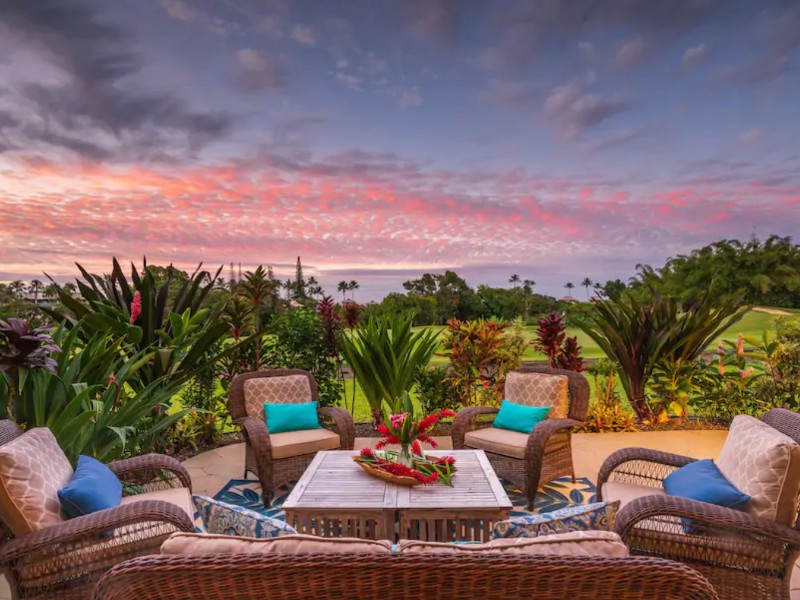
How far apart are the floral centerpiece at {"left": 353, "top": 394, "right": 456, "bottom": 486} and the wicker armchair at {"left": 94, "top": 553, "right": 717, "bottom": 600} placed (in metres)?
1.99

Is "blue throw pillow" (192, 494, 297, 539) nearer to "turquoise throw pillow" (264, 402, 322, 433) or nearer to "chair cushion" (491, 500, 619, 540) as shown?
"chair cushion" (491, 500, 619, 540)

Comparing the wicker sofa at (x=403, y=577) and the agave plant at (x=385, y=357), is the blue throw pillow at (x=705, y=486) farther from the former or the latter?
the agave plant at (x=385, y=357)

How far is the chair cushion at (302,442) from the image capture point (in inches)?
159

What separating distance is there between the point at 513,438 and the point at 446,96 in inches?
207

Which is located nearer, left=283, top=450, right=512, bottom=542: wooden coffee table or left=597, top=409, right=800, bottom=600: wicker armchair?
left=597, top=409, right=800, bottom=600: wicker armchair

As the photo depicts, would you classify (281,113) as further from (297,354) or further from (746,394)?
(746,394)

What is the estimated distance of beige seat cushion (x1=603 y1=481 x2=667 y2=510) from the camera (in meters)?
2.92

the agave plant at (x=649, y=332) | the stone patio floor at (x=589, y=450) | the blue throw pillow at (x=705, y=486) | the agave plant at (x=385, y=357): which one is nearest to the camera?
the blue throw pillow at (x=705, y=486)

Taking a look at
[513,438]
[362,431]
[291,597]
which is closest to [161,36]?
[362,431]

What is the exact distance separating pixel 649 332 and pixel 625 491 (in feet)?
11.0

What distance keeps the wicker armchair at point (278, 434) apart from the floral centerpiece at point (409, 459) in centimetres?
73

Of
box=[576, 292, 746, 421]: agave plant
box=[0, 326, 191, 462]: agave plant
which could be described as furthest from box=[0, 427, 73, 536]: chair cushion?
box=[576, 292, 746, 421]: agave plant

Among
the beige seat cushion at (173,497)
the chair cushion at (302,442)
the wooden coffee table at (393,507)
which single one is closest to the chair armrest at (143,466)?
the beige seat cushion at (173,497)

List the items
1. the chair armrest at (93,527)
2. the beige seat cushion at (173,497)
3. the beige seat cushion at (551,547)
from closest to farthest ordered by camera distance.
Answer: the beige seat cushion at (551,547) → the chair armrest at (93,527) → the beige seat cushion at (173,497)
